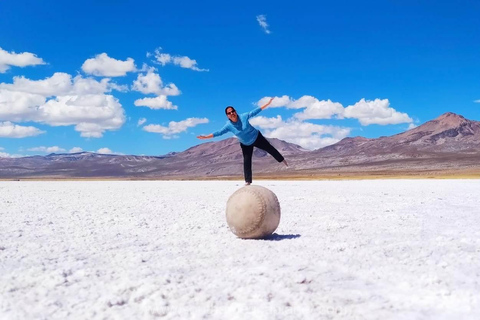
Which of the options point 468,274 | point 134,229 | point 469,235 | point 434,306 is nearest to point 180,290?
point 434,306

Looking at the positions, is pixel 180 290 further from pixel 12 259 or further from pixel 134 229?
pixel 134 229

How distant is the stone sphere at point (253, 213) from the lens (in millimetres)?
8336

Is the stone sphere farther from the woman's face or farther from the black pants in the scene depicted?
the black pants

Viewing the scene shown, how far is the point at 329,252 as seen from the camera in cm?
748

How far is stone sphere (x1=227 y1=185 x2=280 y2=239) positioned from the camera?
27.3 feet

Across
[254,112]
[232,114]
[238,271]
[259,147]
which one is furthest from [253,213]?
[259,147]

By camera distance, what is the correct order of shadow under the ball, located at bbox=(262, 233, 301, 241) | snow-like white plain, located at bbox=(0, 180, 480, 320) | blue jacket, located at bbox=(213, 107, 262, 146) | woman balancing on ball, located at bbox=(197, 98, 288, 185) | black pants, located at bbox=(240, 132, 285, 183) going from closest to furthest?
snow-like white plain, located at bbox=(0, 180, 480, 320)
shadow under the ball, located at bbox=(262, 233, 301, 241)
woman balancing on ball, located at bbox=(197, 98, 288, 185)
blue jacket, located at bbox=(213, 107, 262, 146)
black pants, located at bbox=(240, 132, 285, 183)

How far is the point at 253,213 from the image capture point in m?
8.35

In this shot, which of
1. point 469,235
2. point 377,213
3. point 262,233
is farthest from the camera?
point 377,213

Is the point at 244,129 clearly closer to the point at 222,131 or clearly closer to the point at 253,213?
the point at 222,131

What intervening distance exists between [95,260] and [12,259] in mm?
1248

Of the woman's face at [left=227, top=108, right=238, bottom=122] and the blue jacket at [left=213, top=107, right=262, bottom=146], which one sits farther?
the blue jacket at [left=213, top=107, right=262, bottom=146]

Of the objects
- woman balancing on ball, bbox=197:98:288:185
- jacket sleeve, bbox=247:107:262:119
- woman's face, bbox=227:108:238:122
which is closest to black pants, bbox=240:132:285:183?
woman balancing on ball, bbox=197:98:288:185

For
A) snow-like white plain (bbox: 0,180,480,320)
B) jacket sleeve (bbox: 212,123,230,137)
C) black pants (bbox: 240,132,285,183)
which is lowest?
snow-like white plain (bbox: 0,180,480,320)
